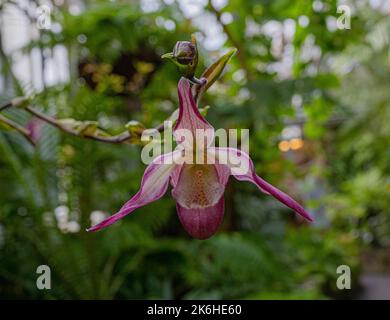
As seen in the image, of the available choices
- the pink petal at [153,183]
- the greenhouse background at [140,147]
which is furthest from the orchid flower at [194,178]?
the greenhouse background at [140,147]

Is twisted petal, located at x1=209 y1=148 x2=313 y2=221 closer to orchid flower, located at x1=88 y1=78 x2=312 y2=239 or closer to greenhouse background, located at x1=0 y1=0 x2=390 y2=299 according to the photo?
orchid flower, located at x1=88 y1=78 x2=312 y2=239

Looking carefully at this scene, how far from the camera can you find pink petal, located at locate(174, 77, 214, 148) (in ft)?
0.80

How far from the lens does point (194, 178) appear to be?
0.94 ft

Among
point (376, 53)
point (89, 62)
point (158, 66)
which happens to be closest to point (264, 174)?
point (158, 66)

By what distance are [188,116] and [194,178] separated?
0.15 feet

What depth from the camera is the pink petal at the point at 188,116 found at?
0.24m

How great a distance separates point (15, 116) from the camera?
2.26 feet

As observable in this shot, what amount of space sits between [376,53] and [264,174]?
261 cm
